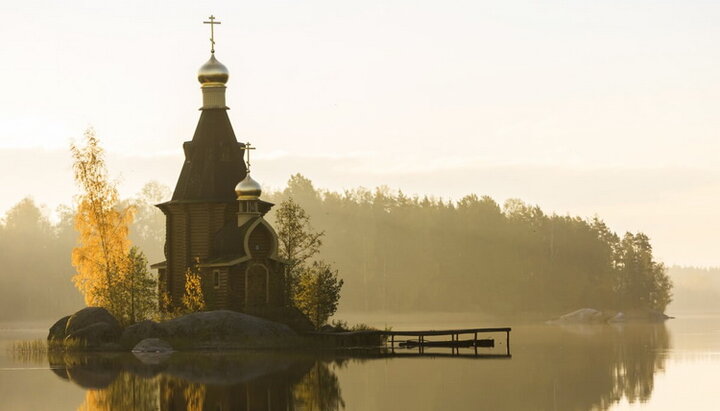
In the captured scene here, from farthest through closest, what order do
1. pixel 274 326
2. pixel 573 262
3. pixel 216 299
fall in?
pixel 573 262 < pixel 216 299 < pixel 274 326

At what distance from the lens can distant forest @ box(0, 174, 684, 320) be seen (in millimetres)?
142500

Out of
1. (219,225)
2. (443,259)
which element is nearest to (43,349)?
(219,225)

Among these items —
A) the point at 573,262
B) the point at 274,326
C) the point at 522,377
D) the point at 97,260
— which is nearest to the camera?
the point at 522,377

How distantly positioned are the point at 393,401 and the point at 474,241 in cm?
11988

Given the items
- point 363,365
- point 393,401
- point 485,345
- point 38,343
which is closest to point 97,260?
point 38,343

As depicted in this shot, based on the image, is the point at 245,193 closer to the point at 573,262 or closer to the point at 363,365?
the point at 363,365

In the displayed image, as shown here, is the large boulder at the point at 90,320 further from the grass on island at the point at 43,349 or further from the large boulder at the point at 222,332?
the large boulder at the point at 222,332

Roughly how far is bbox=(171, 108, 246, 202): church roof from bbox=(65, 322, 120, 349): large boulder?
8466 mm

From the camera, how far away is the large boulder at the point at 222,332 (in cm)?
5506

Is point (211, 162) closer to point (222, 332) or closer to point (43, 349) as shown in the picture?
point (222, 332)

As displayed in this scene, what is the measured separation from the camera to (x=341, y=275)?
150375 mm

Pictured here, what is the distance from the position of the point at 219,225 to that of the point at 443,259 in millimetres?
89082

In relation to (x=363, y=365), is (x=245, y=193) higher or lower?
higher

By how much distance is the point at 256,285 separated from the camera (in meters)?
60.5
